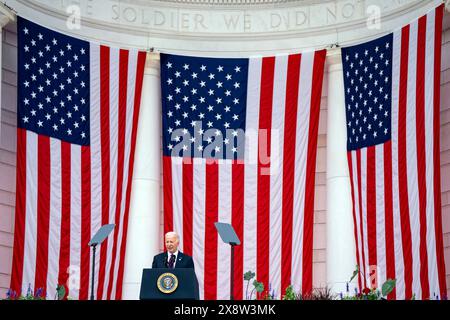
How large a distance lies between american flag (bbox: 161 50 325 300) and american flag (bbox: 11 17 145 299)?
3.51 feet

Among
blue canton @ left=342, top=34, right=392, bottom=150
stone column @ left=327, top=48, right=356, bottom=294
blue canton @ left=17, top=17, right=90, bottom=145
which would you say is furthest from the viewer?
stone column @ left=327, top=48, right=356, bottom=294

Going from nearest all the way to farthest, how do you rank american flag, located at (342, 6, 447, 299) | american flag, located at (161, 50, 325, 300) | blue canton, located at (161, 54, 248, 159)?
american flag, located at (342, 6, 447, 299)
american flag, located at (161, 50, 325, 300)
blue canton, located at (161, 54, 248, 159)

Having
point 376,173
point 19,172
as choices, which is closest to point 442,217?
point 376,173

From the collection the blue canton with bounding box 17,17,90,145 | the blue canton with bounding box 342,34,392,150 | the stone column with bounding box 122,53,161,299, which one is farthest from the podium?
the blue canton with bounding box 342,34,392,150

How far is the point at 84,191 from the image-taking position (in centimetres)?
1852

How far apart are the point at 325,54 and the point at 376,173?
3099 millimetres

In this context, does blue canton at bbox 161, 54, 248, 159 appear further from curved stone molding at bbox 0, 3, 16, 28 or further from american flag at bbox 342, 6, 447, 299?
curved stone molding at bbox 0, 3, 16, 28

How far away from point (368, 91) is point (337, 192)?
2273 mm

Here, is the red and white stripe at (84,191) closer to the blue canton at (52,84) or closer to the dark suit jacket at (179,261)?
the blue canton at (52,84)

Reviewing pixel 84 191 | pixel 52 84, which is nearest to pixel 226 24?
pixel 52 84

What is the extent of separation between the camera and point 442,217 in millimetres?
Result: 17547

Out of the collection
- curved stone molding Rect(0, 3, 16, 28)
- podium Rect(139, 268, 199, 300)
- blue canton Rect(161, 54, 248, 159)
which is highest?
curved stone molding Rect(0, 3, 16, 28)

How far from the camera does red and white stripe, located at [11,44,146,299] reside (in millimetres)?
17484
